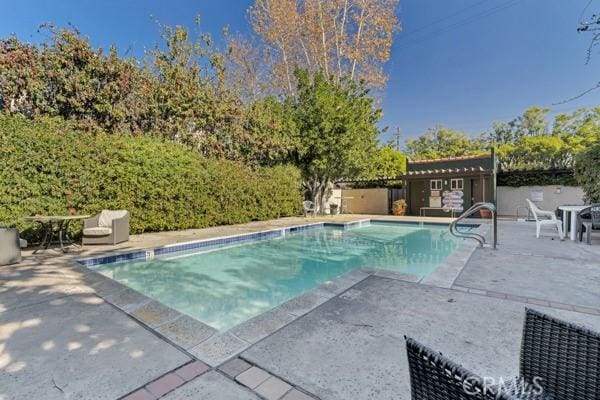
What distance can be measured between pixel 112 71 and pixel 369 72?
43.5ft

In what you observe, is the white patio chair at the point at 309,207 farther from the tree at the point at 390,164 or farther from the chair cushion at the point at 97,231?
the chair cushion at the point at 97,231

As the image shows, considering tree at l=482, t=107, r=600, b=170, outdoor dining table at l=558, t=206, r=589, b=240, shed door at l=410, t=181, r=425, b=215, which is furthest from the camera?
tree at l=482, t=107, r=600, b=170

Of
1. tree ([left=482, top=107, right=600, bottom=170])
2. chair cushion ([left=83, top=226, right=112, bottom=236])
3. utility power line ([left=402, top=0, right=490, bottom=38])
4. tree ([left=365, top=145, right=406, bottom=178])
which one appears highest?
utility power line ([left=402, top=0, right=490, bottom=38])

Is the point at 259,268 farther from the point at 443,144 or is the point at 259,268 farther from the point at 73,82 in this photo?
the point at 443,144

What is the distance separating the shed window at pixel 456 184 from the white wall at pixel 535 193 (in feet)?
9.67

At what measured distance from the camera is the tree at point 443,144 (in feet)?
110

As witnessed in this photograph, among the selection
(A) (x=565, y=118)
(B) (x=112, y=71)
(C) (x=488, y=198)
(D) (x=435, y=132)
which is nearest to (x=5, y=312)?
(B) (x=112, y=71)

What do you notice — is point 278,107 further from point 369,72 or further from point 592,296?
point 592,296

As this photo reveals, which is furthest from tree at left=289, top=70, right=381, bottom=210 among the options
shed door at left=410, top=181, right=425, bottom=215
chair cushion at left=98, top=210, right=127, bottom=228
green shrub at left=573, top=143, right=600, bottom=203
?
chair cushion at left=98, top=210, right=127, bottom=228

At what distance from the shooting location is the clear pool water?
4352 mm

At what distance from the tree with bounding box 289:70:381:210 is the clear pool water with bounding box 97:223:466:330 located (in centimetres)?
576

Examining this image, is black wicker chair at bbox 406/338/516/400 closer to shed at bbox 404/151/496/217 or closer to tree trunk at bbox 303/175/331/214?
tree trunk at bbox 303/175/331/214

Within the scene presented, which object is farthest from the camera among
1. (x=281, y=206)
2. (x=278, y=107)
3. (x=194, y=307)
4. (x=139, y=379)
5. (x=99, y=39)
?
(x=278, y=107)

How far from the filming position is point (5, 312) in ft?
10.1
